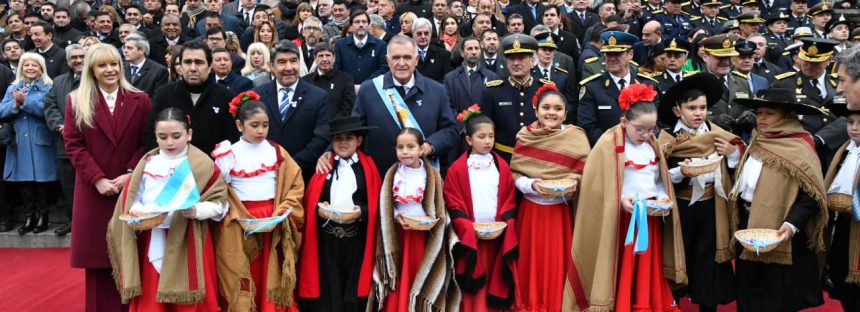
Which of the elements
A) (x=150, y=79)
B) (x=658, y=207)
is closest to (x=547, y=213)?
(x=658, y=207)

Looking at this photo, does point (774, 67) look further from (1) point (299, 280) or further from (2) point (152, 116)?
(2) point (152, 116)

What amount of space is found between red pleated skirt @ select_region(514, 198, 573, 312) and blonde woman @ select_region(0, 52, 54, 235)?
17.7ft

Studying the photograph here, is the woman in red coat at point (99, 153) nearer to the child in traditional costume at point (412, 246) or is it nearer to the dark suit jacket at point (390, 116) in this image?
the dark suit jacket at point (390, 116)

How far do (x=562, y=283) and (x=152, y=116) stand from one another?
3.12m

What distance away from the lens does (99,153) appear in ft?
18.0

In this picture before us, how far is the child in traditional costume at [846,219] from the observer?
15.8 feet

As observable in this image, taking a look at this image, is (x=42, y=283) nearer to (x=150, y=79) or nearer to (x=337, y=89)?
(x=150, y=79)

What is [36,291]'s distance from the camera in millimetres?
6656

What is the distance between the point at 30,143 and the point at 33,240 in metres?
1.02

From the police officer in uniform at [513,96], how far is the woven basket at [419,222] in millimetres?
1580

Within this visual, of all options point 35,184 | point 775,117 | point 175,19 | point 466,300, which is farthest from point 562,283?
point 175,19

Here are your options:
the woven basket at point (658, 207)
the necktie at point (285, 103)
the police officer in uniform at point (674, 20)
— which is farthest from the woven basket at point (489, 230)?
the police officer in uniform at point (674, 20)

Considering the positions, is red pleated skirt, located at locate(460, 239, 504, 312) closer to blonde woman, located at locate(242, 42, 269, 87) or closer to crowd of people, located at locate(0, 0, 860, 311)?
crowd of people, located at locate(0, 0, 860, 311)

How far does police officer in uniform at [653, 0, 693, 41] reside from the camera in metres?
11.9
